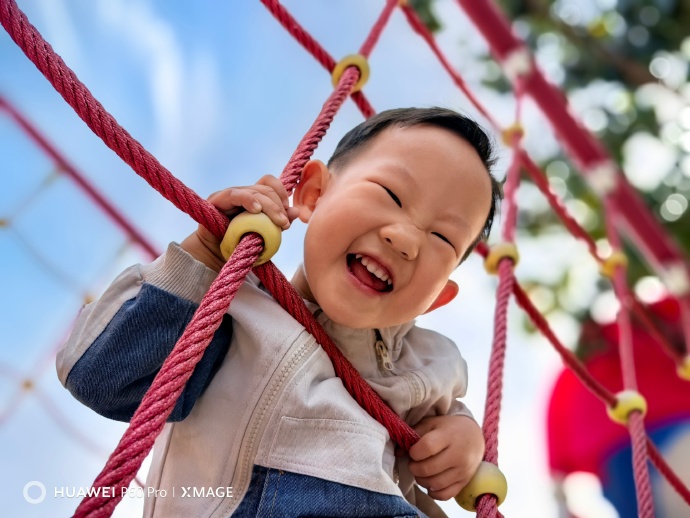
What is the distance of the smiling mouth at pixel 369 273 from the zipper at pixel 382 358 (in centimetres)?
9

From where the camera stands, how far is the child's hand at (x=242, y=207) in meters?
0.52

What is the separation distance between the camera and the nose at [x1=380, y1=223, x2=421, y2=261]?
548 mm

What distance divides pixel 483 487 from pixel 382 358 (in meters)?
0.16

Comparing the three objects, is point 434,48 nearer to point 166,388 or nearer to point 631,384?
point 631,384

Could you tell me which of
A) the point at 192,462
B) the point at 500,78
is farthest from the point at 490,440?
the point at 500,78

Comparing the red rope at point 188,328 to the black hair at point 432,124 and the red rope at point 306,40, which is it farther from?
the red rope at point 306,40

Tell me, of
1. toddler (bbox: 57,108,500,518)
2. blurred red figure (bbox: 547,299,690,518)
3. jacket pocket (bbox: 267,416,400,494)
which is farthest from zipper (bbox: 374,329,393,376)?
blurred red figure (bbox: 547,299,690,518)

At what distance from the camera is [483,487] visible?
2.04 ft

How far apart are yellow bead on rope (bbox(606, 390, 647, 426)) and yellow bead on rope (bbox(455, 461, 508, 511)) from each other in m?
0.50

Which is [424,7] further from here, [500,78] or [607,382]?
[607,382]

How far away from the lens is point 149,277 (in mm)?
517

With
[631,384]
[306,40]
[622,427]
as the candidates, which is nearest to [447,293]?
[306,40]

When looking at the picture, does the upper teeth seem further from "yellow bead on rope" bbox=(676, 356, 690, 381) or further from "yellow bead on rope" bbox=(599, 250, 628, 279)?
"yellow bead on rope" bbox=(676, 356, 690, 381)

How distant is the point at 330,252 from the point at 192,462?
216 millimetres
